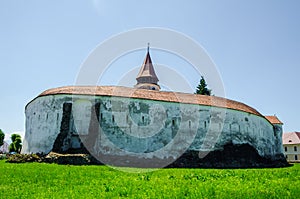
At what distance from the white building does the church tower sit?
113 feet

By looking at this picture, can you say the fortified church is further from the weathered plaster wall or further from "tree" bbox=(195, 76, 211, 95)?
"tree" bbox=(195, 76, 211, 95)

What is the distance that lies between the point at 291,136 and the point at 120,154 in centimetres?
5422

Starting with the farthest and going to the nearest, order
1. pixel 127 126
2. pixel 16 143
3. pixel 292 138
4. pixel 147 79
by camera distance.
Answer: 1. pixel 292 138
2. pixel 16 143
3. pixel 147 79
4. pixel 127 126

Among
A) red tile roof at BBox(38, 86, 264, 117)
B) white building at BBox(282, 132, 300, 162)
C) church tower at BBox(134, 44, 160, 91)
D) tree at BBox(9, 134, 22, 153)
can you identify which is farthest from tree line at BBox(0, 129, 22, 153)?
white building at BBox(282, 132, 300, 162)

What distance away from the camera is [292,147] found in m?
61.7

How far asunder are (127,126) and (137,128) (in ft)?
3.13

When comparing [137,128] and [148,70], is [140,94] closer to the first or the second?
[137,128]

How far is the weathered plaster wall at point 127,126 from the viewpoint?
23.3 m

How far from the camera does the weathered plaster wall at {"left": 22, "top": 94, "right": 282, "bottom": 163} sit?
76.4ft

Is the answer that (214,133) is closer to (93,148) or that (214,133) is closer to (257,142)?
(257,142)

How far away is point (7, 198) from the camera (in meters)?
6.80

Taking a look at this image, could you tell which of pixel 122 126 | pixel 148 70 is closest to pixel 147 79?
Result: pixel 148 70

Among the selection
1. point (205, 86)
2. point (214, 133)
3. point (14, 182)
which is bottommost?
point (14, 182)

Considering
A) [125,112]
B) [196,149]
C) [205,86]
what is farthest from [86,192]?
[205,86]
